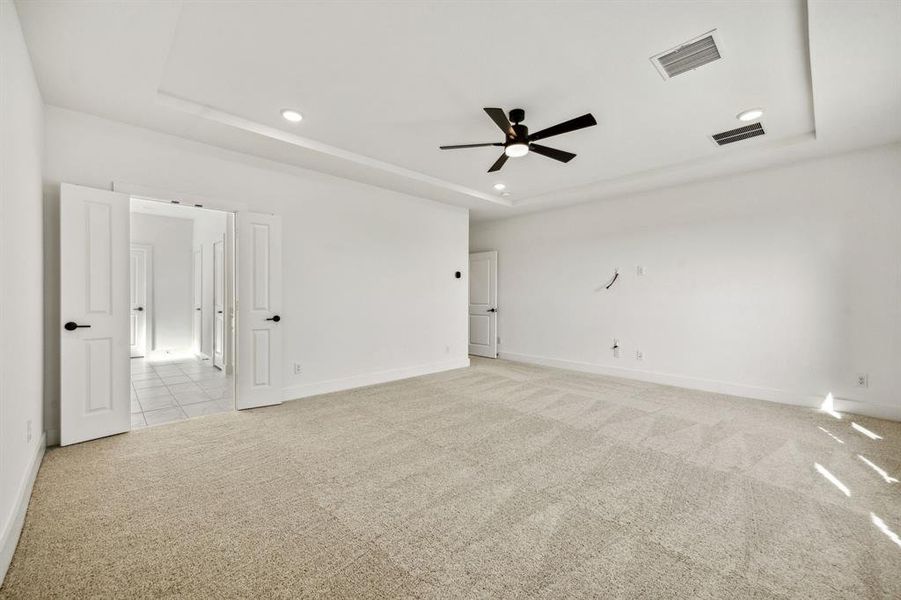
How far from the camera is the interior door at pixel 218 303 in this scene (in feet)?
20.3

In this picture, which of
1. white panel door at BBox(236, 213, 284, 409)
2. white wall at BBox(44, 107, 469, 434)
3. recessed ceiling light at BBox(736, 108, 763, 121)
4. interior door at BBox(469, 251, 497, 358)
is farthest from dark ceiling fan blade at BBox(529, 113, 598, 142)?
interior door at BBox(469, 251, 497, 358)

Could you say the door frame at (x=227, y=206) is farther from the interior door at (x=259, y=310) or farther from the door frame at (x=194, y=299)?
the door frame at (x=194, y=299)

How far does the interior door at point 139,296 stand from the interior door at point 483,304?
20.8 ft

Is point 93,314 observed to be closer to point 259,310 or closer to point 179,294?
point 259,310

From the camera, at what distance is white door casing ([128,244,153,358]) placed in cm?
735

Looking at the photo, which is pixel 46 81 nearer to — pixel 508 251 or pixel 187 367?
pixel 187 367

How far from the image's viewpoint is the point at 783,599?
5.14ft

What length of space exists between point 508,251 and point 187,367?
6.03m

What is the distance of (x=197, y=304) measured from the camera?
7586 mm

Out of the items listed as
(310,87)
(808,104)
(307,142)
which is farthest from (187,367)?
(808,104)

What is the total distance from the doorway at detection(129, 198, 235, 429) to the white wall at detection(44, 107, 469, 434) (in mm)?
1700

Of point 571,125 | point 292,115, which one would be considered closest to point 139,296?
point 292,115

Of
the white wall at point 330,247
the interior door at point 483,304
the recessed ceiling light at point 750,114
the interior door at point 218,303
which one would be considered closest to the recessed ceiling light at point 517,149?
the recessed ceiling light at point 750,114

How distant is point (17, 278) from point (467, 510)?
2.80m
